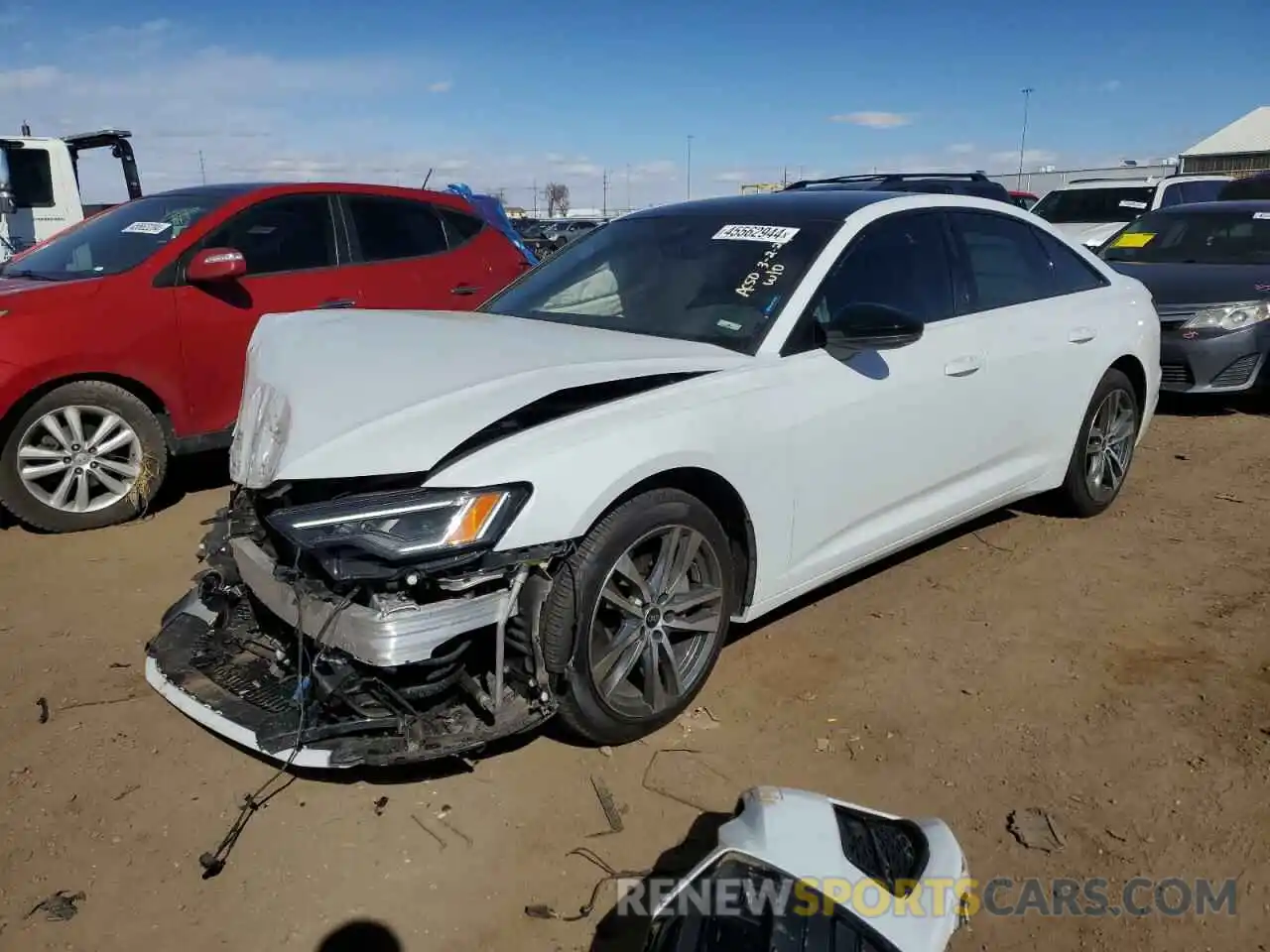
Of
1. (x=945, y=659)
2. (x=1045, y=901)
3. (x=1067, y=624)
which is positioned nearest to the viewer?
(x=1045, y=901)

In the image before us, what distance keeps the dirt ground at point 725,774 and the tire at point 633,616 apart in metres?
0.16

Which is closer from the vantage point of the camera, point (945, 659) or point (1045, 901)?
point (1045, 901)

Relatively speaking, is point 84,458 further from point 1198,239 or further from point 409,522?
point 1198,239

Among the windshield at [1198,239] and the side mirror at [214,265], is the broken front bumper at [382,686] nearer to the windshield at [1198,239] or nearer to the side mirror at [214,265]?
the side mirror at [214,265]

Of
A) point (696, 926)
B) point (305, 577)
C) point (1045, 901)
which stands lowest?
point (1045, 901)

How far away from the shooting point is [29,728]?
316 cm

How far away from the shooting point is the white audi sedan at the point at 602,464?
2.57m

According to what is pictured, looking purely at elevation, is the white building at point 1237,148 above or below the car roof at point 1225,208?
above

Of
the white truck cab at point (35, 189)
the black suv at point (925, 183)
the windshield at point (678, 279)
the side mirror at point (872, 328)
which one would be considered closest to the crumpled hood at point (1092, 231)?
the black suv at point (925, 183)

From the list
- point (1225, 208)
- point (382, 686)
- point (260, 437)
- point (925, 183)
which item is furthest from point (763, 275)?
point (925, 183)

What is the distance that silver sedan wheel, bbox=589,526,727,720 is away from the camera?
9.46 ft

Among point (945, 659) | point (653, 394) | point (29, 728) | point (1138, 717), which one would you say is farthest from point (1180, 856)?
point (29, 728)

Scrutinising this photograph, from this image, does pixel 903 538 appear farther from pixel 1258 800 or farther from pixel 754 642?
pixel 1258 800

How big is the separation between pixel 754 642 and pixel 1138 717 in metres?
1.30
